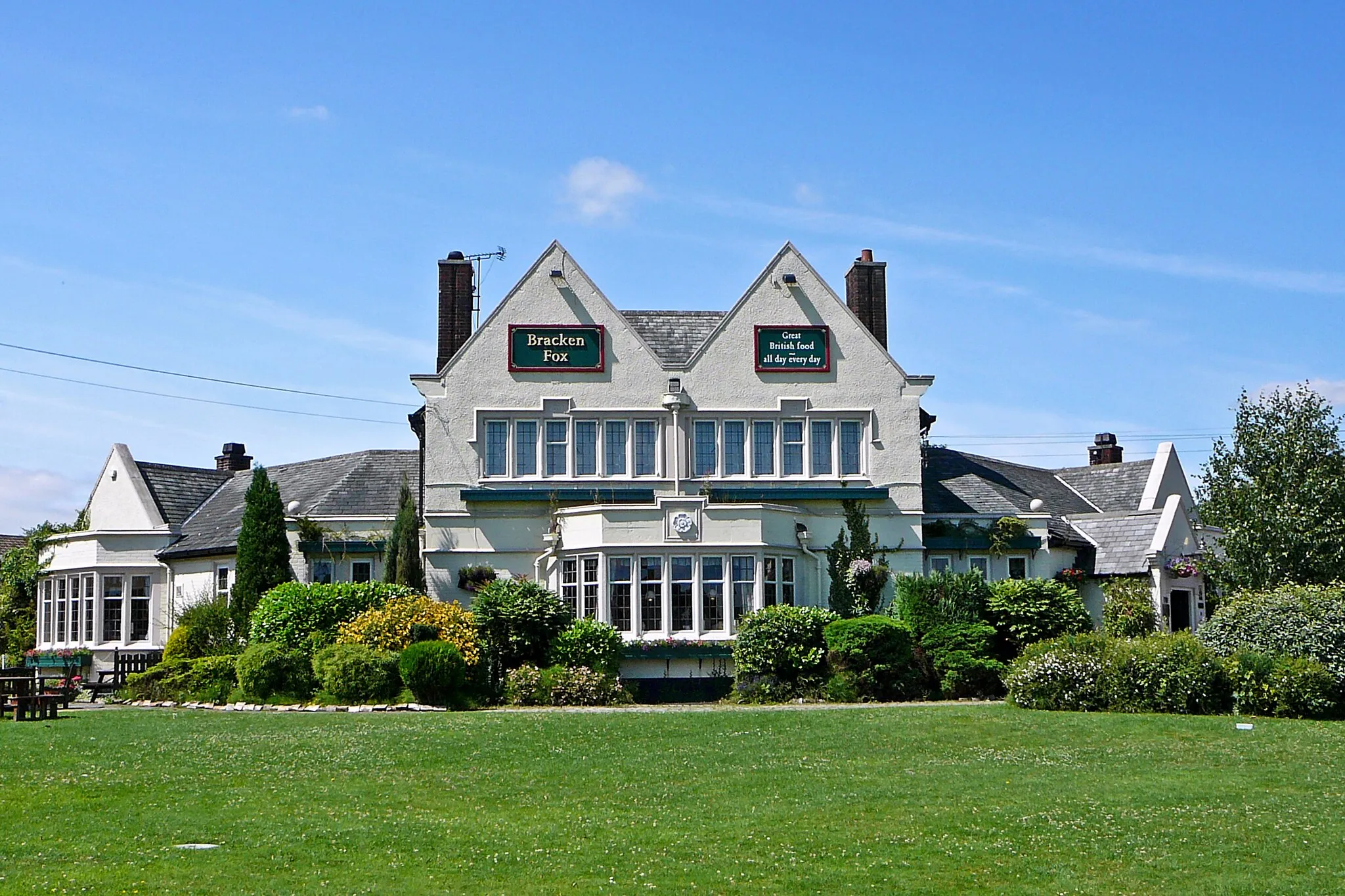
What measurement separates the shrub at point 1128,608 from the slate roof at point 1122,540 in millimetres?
388

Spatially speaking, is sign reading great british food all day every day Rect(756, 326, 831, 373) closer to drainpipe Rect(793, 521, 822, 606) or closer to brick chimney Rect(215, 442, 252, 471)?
drainpipe Rect(793, 521, 822, 606)

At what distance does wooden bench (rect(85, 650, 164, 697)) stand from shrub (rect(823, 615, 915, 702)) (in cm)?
1747

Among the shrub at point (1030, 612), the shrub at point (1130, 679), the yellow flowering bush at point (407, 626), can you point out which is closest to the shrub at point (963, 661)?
the shrub at point (1030, 612)

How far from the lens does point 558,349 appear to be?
3934 centimetres

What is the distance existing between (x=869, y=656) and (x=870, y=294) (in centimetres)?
1286

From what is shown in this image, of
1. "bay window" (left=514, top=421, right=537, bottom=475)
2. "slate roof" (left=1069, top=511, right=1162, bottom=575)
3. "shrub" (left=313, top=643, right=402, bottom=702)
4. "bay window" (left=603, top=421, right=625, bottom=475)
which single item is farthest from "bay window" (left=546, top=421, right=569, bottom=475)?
"slate roof" (left=1069, top=511, right=1162, bottom=575)

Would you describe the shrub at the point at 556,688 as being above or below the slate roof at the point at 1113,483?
below

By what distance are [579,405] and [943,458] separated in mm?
12354

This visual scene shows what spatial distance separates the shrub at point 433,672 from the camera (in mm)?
30812

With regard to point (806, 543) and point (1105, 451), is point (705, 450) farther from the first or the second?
point (1105, 451)

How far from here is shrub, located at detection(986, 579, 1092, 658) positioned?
35.8m

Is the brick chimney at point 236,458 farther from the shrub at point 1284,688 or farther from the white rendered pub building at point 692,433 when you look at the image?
the shrub at point 1284,688

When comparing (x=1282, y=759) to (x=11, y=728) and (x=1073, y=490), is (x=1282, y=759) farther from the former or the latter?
(x=1073, y=490)

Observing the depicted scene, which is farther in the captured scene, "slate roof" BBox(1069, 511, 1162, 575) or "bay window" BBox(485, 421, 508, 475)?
"slate roof" BBox(1069, 511, 1162, 575)
